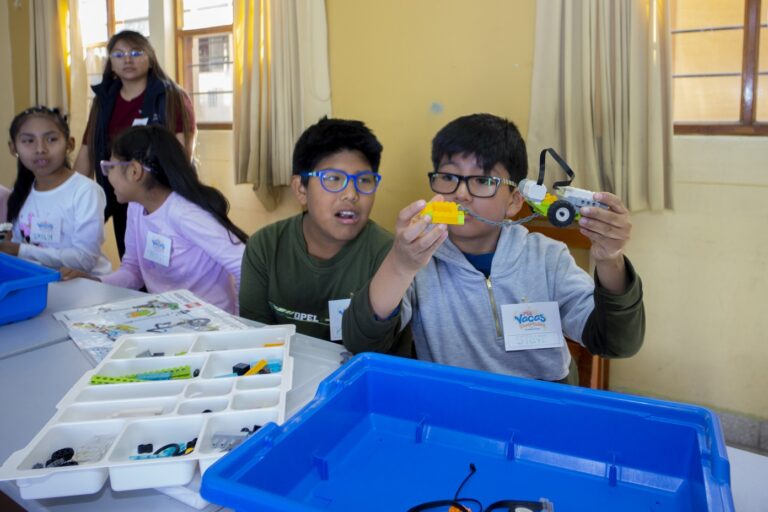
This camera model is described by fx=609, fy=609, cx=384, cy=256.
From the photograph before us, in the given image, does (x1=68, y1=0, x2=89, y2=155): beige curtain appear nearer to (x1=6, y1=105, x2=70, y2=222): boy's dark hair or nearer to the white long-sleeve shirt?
(x1=6, y1=105, x2=70, y2=222): boy's dark hair

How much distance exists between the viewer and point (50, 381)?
120 cm

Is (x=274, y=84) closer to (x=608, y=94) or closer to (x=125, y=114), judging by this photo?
(x=125, y=114)

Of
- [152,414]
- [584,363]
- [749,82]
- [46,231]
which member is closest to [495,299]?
[152,414]

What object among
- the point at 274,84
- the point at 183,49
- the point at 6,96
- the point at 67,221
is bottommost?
the point at 67,221

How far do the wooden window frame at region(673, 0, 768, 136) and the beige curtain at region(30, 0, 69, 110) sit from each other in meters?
4.70

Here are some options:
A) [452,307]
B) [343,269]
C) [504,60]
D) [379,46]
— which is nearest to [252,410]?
[452,307]

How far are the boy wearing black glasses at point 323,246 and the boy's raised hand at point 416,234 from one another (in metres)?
0.59

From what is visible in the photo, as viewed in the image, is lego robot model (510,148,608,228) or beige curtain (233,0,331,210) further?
beige curtain (233,0,331,210)

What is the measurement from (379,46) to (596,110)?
1.26m

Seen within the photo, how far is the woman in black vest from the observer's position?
337cm

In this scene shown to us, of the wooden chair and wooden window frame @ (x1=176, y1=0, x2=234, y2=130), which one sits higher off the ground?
wooden window frame @ (x1=176, y1=0, x2=234, y2=130)

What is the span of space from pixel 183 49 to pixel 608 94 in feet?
10.5

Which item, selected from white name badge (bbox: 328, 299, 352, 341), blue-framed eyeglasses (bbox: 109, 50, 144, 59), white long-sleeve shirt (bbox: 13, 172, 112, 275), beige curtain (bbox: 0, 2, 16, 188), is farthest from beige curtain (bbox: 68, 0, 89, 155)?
white name badge (bbox: 328, 299, 352, 341)

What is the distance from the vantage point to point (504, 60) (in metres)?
2.86
